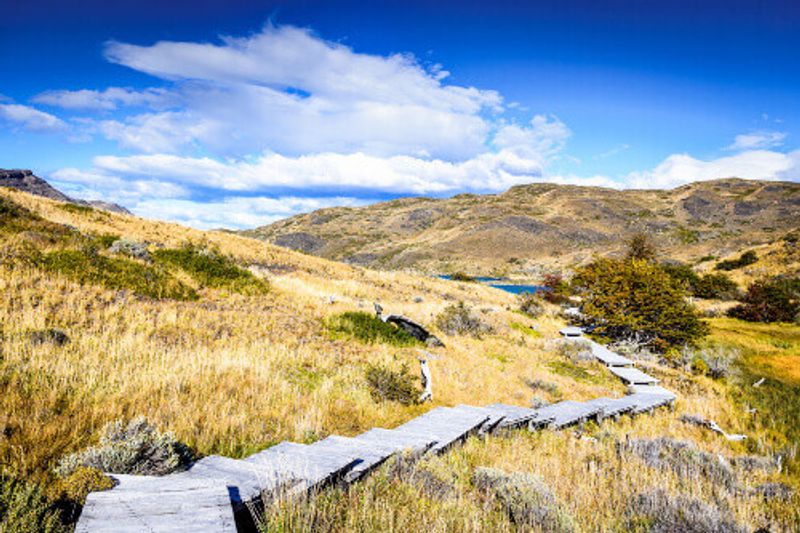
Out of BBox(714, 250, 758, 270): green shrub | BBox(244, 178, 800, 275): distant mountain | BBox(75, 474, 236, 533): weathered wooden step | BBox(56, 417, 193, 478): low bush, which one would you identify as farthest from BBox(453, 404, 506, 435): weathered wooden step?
BBox(244, 178, 800, 275): distant mountain

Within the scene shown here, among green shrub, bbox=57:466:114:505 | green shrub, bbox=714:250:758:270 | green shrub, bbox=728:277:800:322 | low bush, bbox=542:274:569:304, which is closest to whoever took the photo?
green shrub, bbox=57:466:114:505

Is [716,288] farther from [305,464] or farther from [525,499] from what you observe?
[305,464]

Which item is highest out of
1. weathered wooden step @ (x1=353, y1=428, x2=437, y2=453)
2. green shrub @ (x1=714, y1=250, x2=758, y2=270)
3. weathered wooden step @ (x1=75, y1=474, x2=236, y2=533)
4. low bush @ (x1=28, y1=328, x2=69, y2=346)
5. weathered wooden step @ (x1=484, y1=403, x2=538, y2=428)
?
green shrub @ (x1=714, y1=250, x2=758, y2=270)

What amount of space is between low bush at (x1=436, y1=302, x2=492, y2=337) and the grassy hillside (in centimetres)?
64

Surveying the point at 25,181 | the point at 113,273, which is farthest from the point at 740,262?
the point at 25,181

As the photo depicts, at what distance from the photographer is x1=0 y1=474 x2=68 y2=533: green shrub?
266cm

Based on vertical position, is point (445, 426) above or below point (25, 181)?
below

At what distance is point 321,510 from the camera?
3.34m

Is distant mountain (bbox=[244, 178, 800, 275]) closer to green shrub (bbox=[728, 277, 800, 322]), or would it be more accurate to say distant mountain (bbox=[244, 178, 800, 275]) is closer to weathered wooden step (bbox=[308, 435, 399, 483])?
green shrub (bbox=[728, 277, 800, 322])

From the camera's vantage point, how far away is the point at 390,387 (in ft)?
28.2

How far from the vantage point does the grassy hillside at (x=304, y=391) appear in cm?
421

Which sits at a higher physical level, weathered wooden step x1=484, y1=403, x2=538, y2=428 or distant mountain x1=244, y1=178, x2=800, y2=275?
distant mountain x1=244, y1=178, x2=800, y2=275

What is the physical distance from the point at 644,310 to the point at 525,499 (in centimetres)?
1954

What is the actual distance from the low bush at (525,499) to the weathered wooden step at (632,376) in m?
10.3
